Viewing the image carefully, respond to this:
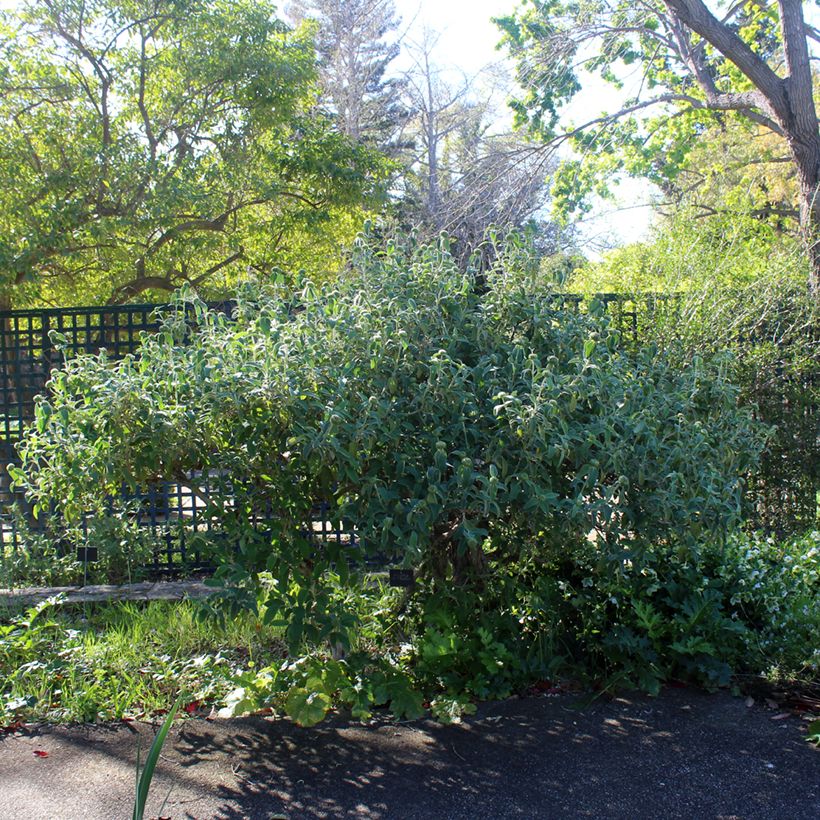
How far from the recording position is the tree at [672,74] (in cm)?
739

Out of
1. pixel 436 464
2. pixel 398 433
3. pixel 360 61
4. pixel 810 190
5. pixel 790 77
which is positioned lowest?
pixel 436 464

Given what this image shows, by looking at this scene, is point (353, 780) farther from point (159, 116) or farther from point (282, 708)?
point (159, 116)

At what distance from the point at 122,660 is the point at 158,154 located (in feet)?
21.7

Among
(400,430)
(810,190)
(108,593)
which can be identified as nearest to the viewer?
(400,430)

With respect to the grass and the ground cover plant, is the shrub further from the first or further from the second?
the grass

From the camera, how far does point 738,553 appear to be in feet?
14.4

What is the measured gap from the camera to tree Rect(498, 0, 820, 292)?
7391 mm

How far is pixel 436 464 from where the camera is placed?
3.19 m

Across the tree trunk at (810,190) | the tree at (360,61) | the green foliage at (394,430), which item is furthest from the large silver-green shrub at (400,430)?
the tree at (360,61)

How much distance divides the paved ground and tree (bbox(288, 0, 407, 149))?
25.7 m

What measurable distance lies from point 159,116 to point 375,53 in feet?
82.7

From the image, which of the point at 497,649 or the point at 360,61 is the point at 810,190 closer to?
the point at 497,649

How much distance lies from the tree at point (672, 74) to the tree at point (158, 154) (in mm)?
2381

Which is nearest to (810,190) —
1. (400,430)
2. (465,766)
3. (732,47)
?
(732,47)
